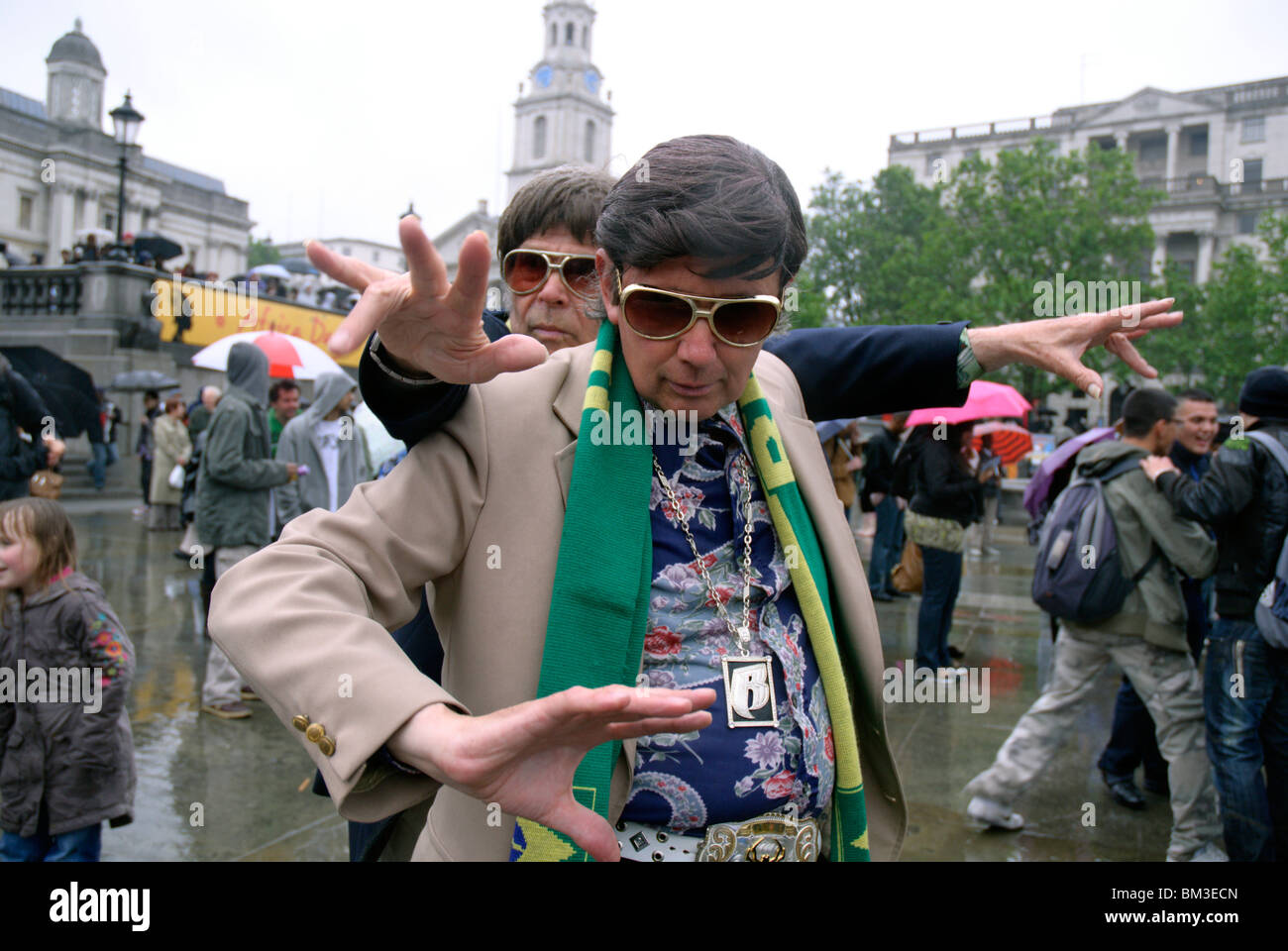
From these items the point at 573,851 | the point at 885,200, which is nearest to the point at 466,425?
the point at 573,851

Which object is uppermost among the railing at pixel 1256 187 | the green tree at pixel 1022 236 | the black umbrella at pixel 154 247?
the railing at pixel 1256 187

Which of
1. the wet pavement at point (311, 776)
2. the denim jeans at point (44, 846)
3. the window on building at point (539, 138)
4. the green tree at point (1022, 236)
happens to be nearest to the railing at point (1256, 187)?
the green tree at point (1022, 236)

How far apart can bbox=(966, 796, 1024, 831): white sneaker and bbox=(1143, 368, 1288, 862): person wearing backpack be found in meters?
0.88

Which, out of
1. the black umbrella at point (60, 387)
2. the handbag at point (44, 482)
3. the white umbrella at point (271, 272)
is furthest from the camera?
the white umbrella at point (271, 272)

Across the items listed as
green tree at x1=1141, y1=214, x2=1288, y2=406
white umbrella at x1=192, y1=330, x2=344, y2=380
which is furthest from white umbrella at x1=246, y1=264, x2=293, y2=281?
green tree at x1=1141, y1=214, x2=1288, y2=406

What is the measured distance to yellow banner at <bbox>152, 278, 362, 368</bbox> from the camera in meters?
17.2

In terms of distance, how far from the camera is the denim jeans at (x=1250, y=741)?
3691 mm

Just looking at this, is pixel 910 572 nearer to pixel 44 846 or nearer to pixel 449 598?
pixel 44 846

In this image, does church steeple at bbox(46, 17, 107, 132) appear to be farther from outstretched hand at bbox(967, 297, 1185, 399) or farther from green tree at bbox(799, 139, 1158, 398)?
outstretched hand at bbox(967, 297, 1185, 399)

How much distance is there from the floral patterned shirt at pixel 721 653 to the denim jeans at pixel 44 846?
2657 millimetres

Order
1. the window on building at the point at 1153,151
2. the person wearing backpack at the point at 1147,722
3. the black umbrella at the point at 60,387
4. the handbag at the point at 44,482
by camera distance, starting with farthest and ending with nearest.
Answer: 1. the window on building at the point at 1153,151
2. the black umbrella at the point at 60,387
3. the handbag at the point at 44,482
4. the person wearing backpack at the point at 1147,722

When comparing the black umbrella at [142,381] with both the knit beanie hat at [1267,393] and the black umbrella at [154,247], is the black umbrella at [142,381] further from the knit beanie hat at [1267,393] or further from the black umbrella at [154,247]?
the knit beanie hat at [1267,393]
